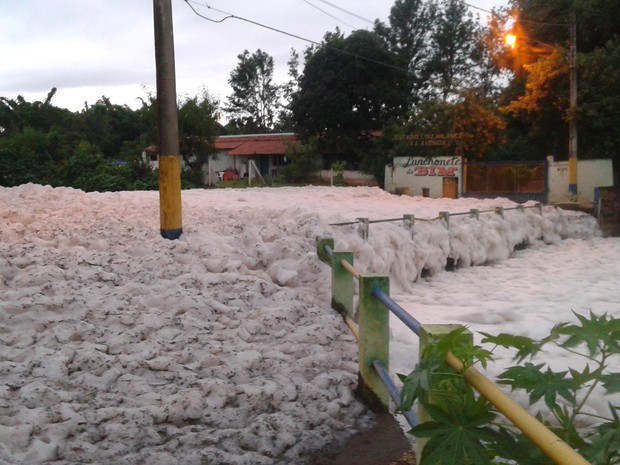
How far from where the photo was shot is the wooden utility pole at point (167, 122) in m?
6.01

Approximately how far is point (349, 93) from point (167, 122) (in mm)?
23069

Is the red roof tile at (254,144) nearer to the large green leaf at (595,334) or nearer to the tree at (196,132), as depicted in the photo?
the tree at (196,132)

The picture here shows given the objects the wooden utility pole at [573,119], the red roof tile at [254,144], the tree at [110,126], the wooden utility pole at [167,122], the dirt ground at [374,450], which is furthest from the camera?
the tree at [110,126]

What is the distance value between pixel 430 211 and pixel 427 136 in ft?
42.2

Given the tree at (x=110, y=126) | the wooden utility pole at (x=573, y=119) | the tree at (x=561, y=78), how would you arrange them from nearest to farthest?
the wooden utility pole at (x=573, y=119), the tree at (x=561, y=78), the tree at (x=110, y=126)

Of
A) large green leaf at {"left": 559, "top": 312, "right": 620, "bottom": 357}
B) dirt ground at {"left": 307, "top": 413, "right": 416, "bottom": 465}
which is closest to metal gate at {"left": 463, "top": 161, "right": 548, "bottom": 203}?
dirt ground at {"left": 307, "top": 413, "right": 416, "bottom": 465}

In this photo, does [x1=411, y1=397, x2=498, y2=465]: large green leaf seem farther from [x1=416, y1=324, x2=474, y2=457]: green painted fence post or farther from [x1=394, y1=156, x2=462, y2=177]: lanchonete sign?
[x1=394, y1=156, x2=462, y2=177]: lanchonete sign

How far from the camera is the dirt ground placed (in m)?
3.35

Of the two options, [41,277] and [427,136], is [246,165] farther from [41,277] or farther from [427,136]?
[41,277]

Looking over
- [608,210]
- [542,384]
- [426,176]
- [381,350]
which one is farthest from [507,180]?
[542,384]

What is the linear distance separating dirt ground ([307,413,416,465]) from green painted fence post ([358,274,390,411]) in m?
0.20

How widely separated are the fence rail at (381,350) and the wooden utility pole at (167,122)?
143 cm

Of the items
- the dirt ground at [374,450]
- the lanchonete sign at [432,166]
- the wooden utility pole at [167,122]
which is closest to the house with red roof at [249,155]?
the lanchonete sign at [432,166]

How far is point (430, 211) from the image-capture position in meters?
11.8
